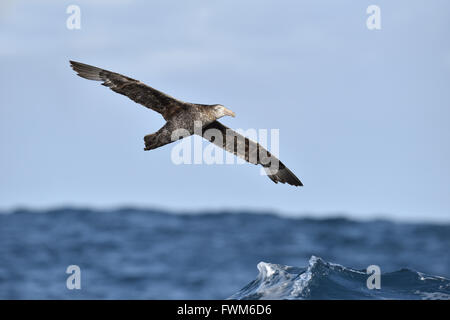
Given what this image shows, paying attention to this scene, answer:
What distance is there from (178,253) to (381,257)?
13.9 m

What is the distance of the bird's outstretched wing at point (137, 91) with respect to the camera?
48.8 ft

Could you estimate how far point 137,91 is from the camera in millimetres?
15094

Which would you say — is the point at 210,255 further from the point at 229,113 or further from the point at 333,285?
the point at 229,113

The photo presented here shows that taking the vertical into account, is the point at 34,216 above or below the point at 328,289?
above

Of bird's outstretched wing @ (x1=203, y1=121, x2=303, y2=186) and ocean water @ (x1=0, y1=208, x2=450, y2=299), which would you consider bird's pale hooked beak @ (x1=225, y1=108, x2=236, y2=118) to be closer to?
bird's outstretched wing @ (x1=203, y1=121, x2=303, y2=186)

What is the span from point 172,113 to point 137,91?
85 cm

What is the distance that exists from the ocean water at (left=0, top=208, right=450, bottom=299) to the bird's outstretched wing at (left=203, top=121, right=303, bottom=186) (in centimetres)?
209

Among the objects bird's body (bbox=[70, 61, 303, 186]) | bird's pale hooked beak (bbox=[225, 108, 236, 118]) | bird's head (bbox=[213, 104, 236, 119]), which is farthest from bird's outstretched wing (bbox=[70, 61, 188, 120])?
bird's pale hooked beak (bbox=[225, 108, 236, 118])

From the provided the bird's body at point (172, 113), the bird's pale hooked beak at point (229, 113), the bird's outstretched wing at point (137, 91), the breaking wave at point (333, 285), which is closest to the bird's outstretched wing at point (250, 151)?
the bird's body at point (172, 113)

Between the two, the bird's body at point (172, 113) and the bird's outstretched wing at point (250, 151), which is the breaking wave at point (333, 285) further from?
the bird's body at point (172, 113)

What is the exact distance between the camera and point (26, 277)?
3800cm
